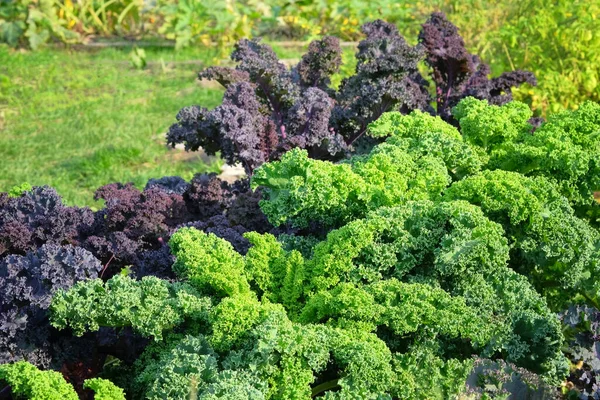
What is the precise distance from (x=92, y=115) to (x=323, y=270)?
561 centimetres

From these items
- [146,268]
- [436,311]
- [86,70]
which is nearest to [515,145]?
[436,311]

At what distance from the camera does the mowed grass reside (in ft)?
25.0

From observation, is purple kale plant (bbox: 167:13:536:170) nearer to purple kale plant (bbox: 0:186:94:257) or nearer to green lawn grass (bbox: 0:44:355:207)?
purple kale plant (bbox: 0:186:94:257)

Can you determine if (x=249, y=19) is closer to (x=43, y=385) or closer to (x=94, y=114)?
(x=94, y=114)

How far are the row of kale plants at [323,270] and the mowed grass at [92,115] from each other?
98.6 inches

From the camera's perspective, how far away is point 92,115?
8.83m

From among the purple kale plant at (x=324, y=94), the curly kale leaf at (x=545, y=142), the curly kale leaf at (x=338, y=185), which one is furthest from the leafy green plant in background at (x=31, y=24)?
the curly kale leaf at (x=338, y=185)

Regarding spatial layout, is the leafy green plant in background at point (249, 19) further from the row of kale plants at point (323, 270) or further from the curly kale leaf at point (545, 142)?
the row of kale plants at point (323, 270)

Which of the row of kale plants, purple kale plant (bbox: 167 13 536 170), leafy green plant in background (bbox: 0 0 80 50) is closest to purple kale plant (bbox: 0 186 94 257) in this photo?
the row of kale plants

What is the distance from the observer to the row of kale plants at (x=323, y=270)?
3.47m

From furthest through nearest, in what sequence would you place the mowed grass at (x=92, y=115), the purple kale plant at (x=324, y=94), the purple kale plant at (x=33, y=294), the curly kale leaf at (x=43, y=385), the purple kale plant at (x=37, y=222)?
the mowed grass at (x=92, y=115), the purple kale plant at (x=324, y=94), the purple kale plant at (x=37, y=222), the purple kale plant at (x=33, y=294), the curly kale leaf at (x=43, y=385)

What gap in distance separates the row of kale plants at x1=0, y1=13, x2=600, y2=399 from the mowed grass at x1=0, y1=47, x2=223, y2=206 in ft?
8.21

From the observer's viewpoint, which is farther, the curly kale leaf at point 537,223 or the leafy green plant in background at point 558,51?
the leafy green plant in background at point 558,51

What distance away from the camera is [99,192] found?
196 inches
